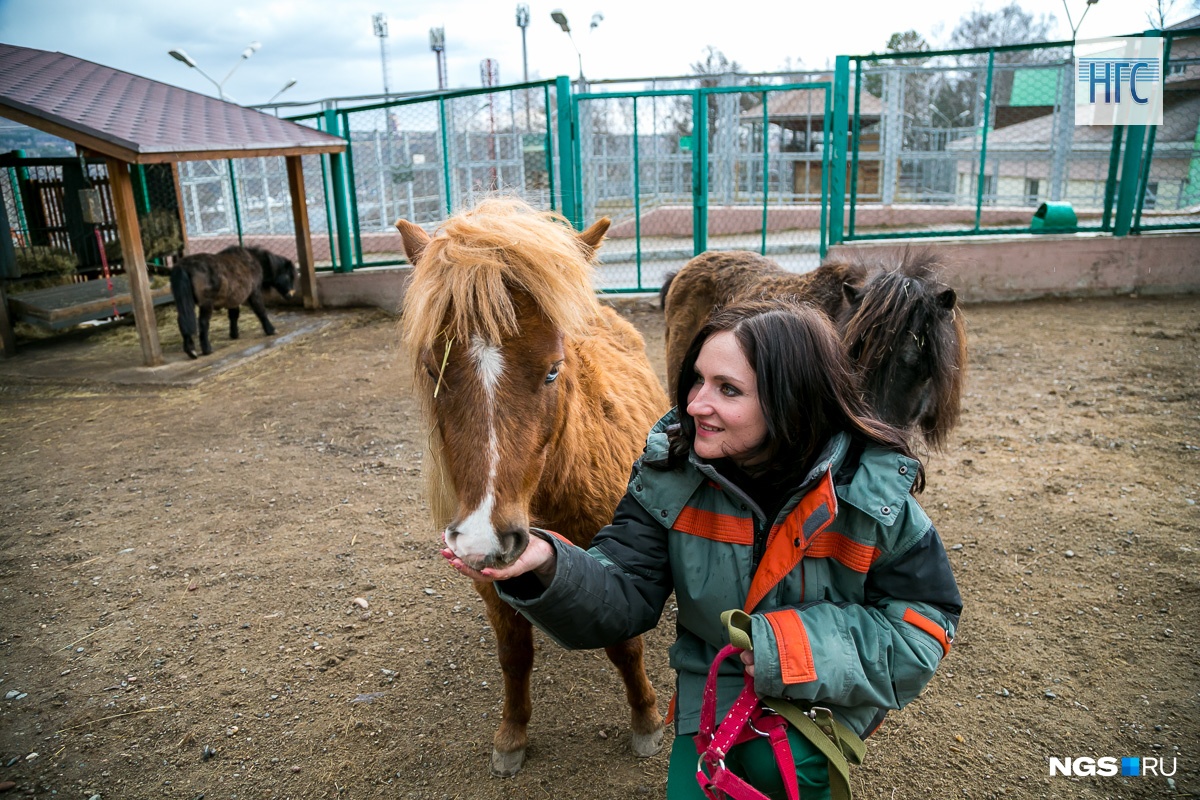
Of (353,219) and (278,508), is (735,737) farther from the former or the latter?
(353,219)

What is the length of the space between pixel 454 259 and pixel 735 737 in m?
1.32

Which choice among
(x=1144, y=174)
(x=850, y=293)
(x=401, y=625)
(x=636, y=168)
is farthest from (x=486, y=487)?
(x=1144, y=174)

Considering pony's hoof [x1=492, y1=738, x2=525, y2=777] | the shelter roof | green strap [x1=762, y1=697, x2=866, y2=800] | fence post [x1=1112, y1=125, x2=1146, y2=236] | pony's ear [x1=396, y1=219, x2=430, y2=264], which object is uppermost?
the shelter roof

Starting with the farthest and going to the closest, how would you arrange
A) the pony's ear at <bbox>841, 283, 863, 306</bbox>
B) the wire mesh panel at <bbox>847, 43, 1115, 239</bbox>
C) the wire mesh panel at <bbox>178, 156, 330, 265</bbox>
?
→ the wire mesh panel at <bbox>178, 156, 330, 265</bbox> → the wire mesh panel at <bbox>847, 43, 1115, 239</bbox> → the pony's ear at <bbox>841, 283, 863, 306</bbox>

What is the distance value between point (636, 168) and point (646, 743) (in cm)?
748

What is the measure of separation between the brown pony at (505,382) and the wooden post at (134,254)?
604cm

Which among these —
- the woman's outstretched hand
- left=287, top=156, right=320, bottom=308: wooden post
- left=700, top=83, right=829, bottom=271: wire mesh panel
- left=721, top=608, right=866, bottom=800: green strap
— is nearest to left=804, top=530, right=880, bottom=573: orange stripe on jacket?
left=721, top=608, right=866, bottom=800: green strap

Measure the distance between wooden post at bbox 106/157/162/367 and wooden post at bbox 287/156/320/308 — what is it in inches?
95.1

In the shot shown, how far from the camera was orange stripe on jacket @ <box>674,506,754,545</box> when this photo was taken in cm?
160

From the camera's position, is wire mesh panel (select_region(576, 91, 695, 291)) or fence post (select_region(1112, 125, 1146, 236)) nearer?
fence post (select_region(1112, 125, 1146, 236))

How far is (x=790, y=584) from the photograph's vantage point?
1554 mm

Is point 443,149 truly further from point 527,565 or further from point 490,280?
point 527,565

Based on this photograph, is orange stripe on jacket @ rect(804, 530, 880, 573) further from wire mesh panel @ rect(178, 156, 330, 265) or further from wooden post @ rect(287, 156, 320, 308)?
wire mesh panel @ rect(178, 156, 330, 265)

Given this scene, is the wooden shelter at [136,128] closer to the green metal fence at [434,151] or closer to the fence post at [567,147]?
the green metal fence at [434,151]
